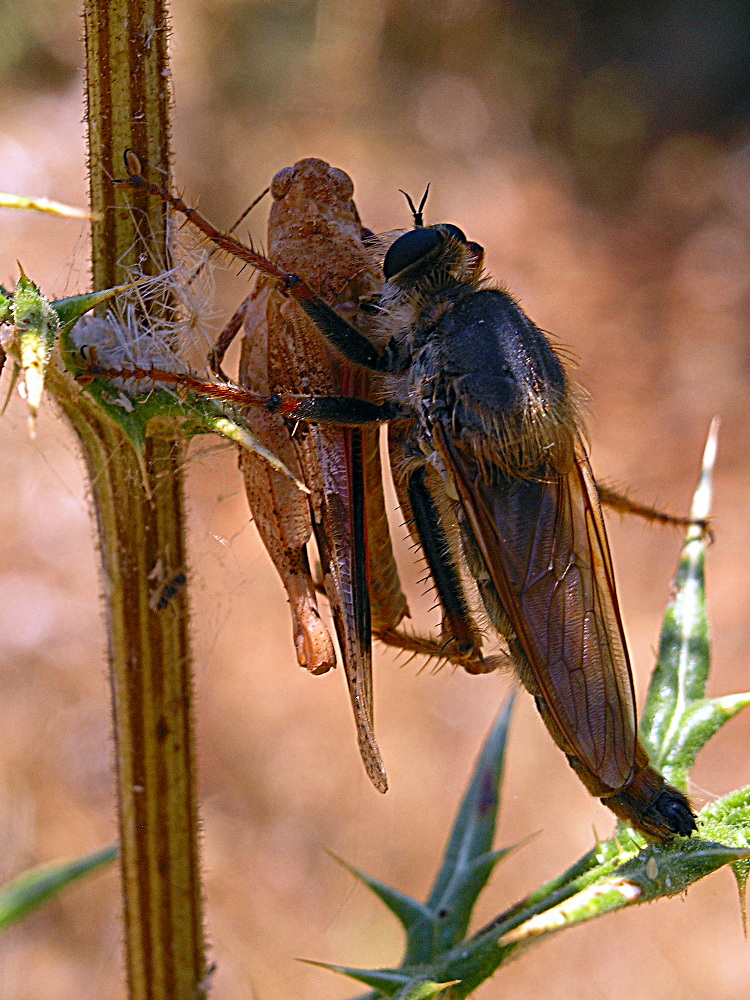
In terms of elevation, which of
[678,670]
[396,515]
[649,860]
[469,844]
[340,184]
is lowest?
[649,860]

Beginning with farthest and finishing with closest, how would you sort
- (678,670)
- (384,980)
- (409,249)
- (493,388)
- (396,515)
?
(396,515) → (678,670) → (409,249) → (493,388) → (384,980)

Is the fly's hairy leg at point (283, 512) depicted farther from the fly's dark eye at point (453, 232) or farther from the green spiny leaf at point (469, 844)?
the green spiny leaf at point (469, 844)

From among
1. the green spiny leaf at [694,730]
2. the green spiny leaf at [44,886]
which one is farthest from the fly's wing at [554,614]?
the green spiny leaf at [44,886]

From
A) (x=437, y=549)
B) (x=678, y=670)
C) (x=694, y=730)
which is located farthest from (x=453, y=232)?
(x=694, y=730)

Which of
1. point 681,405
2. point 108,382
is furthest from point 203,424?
point 681,405

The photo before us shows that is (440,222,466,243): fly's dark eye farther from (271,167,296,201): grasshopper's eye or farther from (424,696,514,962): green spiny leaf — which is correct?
(424,696,514,962): green spiny leaf

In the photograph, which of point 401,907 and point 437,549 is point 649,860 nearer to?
point 401,907
